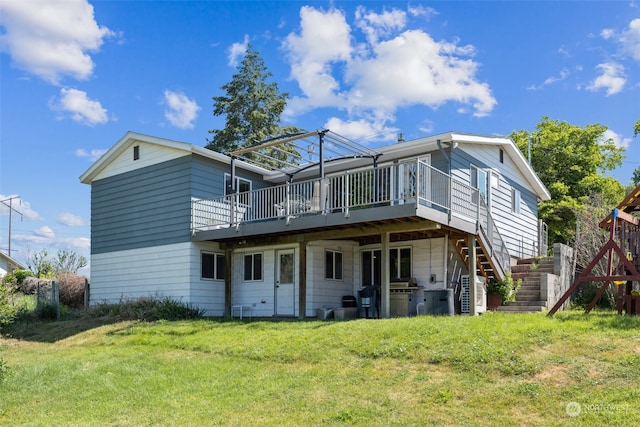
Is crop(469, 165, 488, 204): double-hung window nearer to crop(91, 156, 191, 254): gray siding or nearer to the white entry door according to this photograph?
the white entry door

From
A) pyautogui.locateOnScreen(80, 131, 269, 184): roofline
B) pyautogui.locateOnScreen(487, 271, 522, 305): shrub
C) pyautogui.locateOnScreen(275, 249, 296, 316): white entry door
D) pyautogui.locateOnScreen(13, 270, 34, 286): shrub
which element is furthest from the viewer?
pyautogui.locateOnScreen(13, 270, 34, 286): shrub

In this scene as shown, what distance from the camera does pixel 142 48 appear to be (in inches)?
762

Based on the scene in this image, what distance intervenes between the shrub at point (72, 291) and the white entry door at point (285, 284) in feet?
36.7

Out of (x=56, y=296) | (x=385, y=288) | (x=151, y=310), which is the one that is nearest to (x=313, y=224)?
(x=385, y=288)

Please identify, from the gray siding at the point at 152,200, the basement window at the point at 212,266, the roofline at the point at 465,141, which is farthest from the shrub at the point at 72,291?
the roofline at the point at 465,141

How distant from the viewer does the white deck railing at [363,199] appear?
44.6 ft

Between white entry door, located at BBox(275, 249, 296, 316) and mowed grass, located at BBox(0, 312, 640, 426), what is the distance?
439cm

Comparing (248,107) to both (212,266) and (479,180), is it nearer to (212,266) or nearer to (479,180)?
(212,266)

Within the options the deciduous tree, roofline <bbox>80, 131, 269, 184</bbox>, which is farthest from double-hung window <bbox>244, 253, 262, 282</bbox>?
the deciduous tree

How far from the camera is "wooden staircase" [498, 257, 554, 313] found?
49.1ft

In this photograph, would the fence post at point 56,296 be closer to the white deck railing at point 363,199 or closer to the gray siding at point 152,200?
the gray siding at point 152,200

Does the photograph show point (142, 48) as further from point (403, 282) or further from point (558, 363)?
point (558, 363)

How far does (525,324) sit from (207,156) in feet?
38.6

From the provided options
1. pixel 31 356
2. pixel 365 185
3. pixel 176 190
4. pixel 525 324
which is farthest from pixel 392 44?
pixel 31 356
